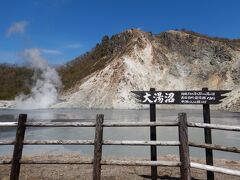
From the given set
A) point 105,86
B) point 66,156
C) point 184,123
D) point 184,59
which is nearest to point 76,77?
point 105,86

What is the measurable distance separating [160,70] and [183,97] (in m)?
58.1

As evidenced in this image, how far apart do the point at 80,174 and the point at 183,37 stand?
65092mm

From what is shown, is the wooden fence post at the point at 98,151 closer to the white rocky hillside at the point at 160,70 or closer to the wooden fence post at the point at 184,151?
the wooden fence post at the point at 184,151

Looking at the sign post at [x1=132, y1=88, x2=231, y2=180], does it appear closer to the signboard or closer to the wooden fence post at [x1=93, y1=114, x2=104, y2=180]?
the signboard

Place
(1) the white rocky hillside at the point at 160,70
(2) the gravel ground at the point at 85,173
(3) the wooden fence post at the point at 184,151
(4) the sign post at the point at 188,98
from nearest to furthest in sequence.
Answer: (3) the wooden fence post at the point at 184,151, (4) the sign post at the point at 188,98, (2) the gravel ground at the point at 85,173, (1) the white rocky hillside at the point at 160,70

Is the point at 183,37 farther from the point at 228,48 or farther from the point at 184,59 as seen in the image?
the point at 228,48

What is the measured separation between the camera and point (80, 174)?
27.2 feet

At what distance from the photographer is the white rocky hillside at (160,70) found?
194ft

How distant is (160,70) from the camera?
6494cm

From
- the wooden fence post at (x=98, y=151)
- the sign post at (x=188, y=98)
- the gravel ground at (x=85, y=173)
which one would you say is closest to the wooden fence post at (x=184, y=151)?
the sign post at (x=188, y=98)

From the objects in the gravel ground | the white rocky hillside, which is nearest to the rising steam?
the white rocky hillside

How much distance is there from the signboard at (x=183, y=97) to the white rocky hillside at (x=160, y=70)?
47.8 metres

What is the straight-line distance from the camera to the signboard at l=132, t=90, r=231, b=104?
24.1 feet

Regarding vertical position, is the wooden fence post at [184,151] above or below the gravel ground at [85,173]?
above
